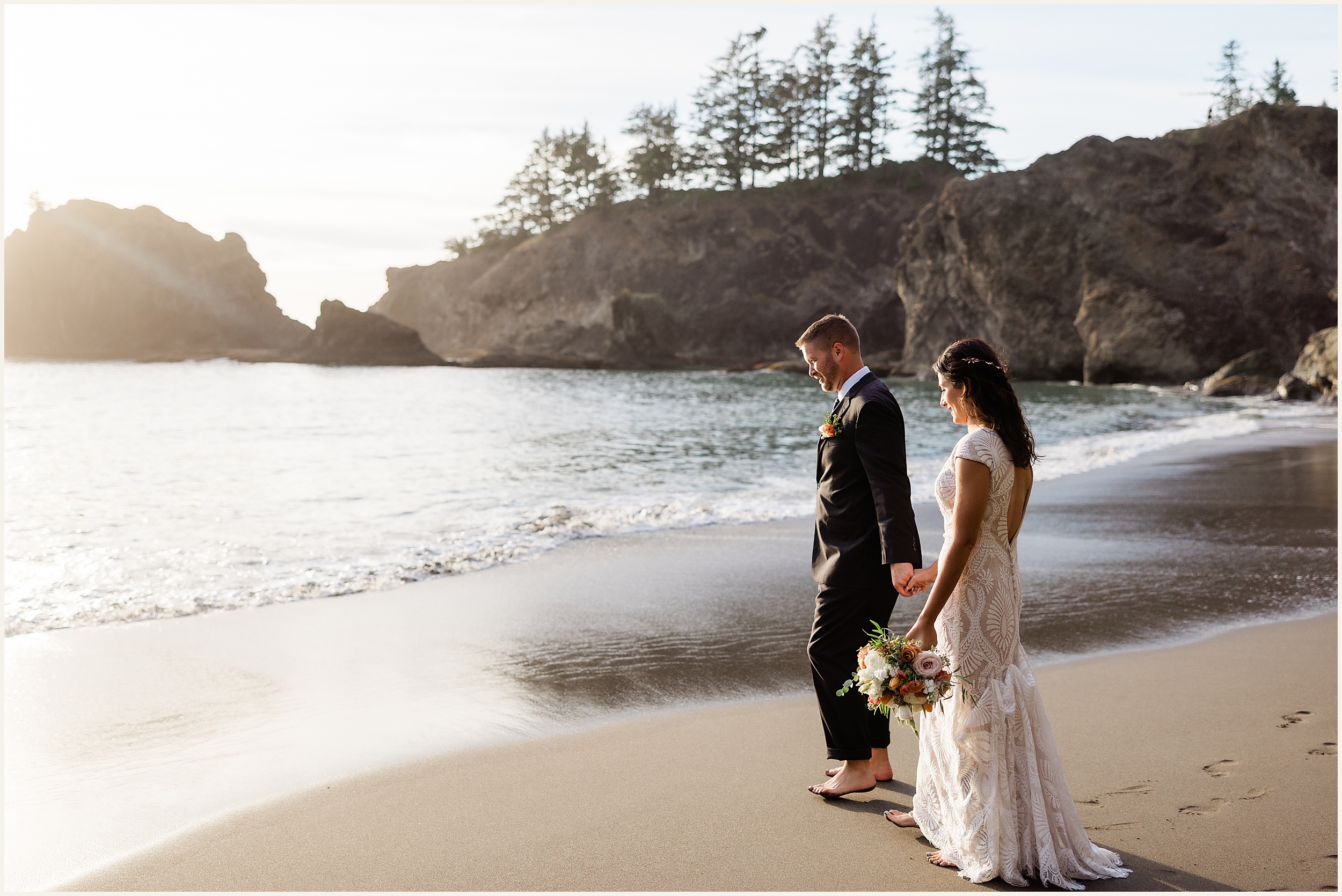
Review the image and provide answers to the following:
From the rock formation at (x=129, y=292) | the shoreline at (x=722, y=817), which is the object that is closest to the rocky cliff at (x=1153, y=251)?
the shoreline at (x=722, y=817)

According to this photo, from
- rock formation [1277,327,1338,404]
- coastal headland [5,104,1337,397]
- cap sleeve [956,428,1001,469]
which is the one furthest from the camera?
coastal headland [5,104,1337,397]

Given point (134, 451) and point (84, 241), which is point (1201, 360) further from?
point (84, 241)

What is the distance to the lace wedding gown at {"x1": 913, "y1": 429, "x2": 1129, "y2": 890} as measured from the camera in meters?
3.01

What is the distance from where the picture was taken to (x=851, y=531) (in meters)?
3.65

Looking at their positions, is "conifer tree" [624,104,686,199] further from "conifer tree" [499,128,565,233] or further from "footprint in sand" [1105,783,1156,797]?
"footprint in sand" [1105,783,1156,797]

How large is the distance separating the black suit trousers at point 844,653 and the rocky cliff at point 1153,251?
47.4 m

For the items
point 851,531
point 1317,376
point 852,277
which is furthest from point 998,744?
point 852,277

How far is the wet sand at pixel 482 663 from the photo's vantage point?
13.2ft

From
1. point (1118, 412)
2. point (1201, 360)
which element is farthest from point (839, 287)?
point (1118, 412)

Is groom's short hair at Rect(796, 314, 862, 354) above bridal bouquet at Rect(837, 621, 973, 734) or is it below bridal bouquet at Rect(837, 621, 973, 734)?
above

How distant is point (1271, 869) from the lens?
10.0 feet

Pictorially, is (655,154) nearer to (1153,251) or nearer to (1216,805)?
(1153,251)

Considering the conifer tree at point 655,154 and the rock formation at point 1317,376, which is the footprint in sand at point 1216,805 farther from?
the conifer tree at point 655,154

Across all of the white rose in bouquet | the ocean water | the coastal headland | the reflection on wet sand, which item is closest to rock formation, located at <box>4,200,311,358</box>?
Result: the coastal headland
